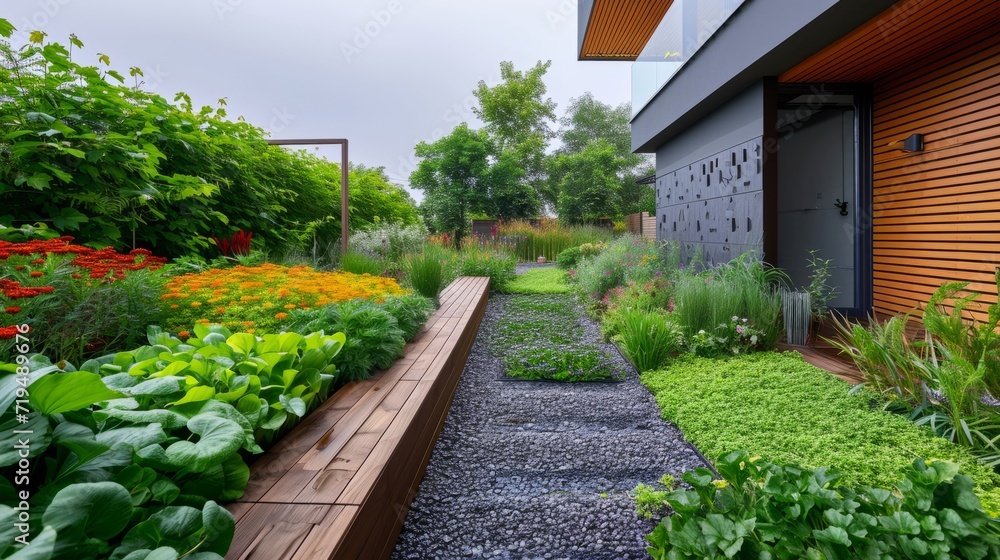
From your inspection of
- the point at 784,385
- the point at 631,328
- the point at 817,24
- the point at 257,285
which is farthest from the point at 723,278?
the point at 257,285

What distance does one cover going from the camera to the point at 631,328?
3.85 meters

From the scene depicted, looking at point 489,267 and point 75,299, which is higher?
point 75,299

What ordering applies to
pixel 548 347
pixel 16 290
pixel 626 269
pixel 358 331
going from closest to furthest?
pixel 16 290 < pixel 358 331 < pixel 548 347 < pixel 626 269

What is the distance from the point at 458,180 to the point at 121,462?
734 inches

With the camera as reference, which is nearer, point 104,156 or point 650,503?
point 650,503

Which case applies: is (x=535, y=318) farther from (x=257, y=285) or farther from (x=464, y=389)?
(x=257, y=285)

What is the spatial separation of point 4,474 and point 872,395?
3324 millimetres

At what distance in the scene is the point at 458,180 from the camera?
1925 centimetres

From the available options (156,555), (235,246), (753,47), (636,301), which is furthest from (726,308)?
(235,246)

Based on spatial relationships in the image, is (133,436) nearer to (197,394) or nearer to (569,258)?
(197,394)

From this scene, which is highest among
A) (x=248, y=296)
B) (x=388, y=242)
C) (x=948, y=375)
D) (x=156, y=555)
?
(x=388, y=242)

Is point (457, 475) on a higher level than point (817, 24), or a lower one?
lower

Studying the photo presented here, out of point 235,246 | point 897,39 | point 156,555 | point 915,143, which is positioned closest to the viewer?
point 156,555

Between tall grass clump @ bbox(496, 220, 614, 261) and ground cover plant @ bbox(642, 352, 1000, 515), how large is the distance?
9967 mm
